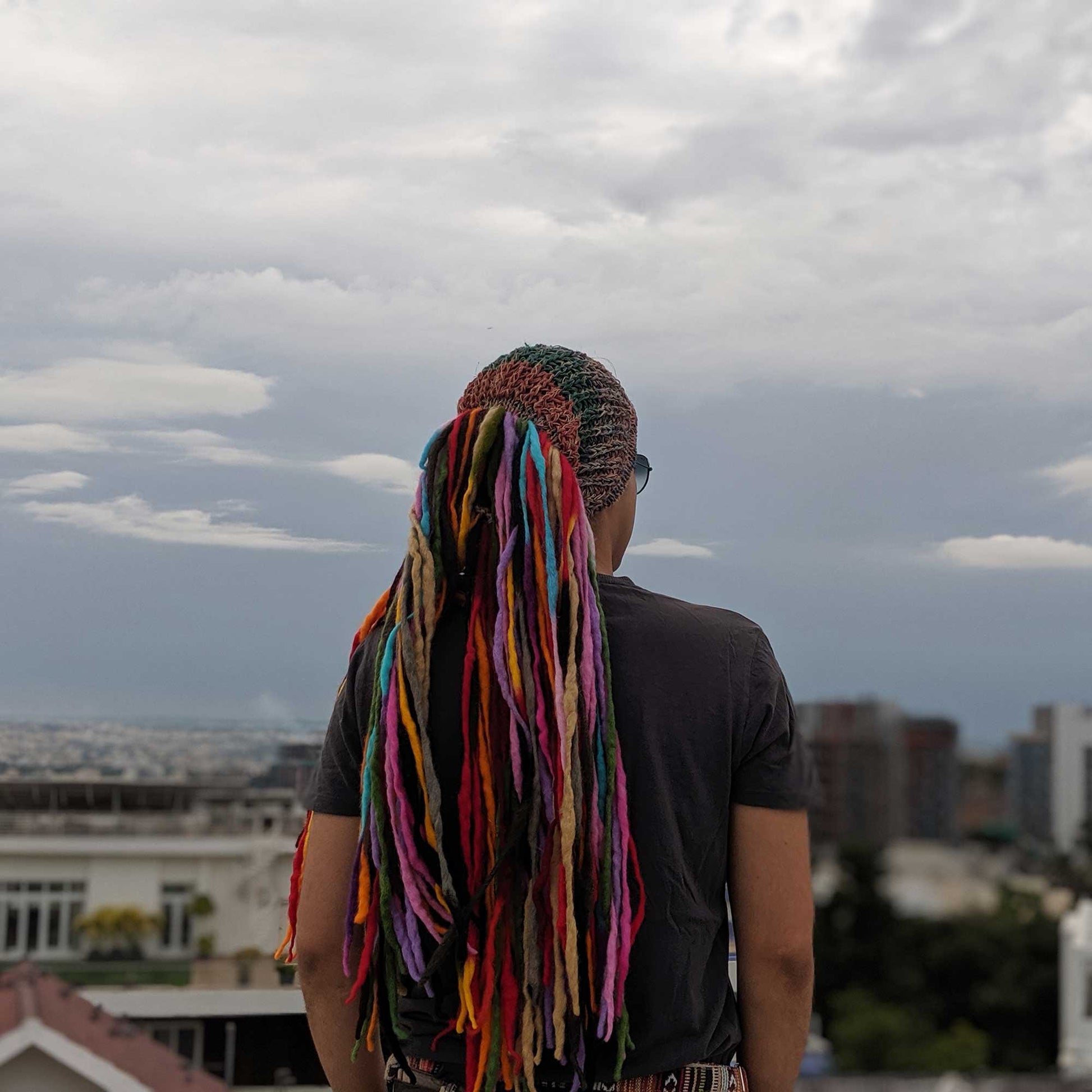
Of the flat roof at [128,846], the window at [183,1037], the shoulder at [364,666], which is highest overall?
the shoulder at [364,666]

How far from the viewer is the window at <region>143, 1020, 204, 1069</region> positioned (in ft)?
5.50

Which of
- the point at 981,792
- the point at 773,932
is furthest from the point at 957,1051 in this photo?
the point at 773,932

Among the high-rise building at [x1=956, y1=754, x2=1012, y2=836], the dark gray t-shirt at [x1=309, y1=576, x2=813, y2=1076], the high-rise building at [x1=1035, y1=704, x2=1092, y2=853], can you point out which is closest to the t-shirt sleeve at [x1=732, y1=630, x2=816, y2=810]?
the dark gray t-shirt at [x1=309, y1=576, x2=813, y2=1076]

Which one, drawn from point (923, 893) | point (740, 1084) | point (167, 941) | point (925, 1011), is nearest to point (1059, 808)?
point (923, 893)

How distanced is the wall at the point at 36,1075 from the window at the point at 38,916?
0.31 m

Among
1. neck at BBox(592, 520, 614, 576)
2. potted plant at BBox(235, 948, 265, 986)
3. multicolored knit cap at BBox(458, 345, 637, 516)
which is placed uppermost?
multicolored knit cap at BBox(458, 345, 637, 516)

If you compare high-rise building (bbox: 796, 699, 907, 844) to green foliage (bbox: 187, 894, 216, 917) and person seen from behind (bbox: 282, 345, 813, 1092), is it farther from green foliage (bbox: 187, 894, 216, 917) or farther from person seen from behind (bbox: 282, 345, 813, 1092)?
person seen from behind (bbox: 282, 345, 813, 1092)

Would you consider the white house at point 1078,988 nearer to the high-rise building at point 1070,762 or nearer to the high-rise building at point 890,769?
the high-rise building at point 1070,762

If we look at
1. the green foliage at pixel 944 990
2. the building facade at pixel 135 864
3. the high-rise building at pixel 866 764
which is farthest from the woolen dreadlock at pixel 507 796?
the green foliage at pixel 944 990

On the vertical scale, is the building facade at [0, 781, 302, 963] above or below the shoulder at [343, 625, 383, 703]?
below

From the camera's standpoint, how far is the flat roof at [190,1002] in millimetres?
1626

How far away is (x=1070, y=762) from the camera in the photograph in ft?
19.7

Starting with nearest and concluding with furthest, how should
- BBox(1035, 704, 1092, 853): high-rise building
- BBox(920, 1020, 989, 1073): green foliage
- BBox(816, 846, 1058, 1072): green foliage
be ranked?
BBox(1035, 704, 1092, 853): high-rise building, BBox(816, 846, 1058, 1072): green foliage, BBox(920, 1020, 989, 1073): green foliage

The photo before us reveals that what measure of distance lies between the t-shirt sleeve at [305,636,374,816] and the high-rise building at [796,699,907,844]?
4.59 feet
